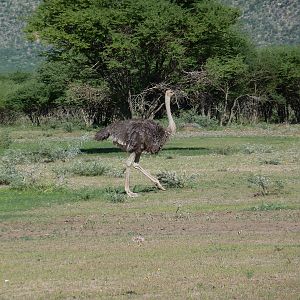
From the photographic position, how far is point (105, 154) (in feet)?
123

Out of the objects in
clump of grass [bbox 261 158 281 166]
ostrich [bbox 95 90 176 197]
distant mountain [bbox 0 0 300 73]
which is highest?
distant mountain [bbox 0 0 300 73]

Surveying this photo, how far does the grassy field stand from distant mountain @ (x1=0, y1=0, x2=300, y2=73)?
73.5 metres

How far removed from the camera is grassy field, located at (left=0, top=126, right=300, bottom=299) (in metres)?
11.0

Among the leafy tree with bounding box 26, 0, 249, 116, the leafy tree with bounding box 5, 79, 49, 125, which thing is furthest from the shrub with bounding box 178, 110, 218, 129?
the leafy tree with bounding box 5, 79, 49, 125

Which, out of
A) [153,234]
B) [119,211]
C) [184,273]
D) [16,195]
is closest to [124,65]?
[16,195]

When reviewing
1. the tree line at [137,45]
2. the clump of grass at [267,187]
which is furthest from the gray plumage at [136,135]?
the tree line at [137,45]

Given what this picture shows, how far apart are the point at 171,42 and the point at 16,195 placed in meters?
19.1

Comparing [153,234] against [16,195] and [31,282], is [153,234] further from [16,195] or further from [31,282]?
[16,195]

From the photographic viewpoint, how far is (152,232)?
51.0 ft

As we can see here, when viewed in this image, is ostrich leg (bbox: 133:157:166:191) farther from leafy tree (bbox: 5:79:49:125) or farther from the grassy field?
leafy tree (bbox: 5:79:49:125)

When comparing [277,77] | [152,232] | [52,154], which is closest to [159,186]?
[152,232]

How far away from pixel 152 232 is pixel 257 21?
91040 mm

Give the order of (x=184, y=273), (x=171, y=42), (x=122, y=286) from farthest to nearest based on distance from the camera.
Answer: (x=171, y=42) → (x=184, y=273) → (x=122, y=286)

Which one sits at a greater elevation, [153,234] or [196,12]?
[196,12]
